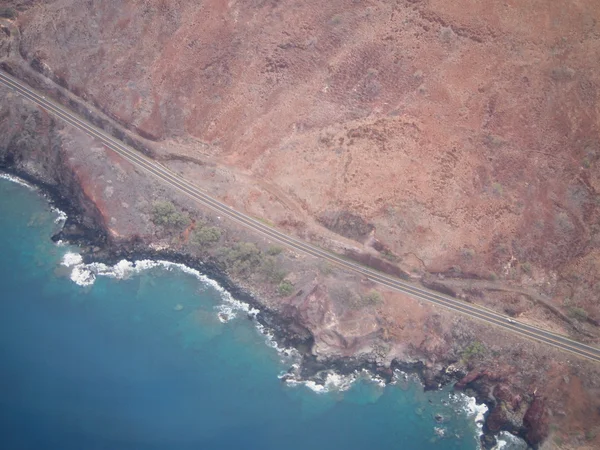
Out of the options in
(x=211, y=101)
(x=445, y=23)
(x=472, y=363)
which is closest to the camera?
(x=472, y=363)

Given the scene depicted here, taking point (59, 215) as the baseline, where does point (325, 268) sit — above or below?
above

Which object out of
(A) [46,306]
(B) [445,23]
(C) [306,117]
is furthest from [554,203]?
(A) [46,306]

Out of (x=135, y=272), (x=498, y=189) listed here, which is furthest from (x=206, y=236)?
(x=498, y=189)

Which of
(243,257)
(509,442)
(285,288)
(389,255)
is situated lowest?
(509,442)

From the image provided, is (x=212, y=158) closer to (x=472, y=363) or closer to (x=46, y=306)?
(x=46, y=306)

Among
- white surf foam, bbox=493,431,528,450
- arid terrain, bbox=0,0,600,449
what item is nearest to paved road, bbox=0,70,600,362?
arid terrain, bbox=0,0,600,449

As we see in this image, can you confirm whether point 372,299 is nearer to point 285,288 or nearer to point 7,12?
point 285,288

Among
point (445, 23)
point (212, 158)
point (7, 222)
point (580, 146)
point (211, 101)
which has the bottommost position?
point (7, 222)

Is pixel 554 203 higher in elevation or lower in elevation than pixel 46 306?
higher
